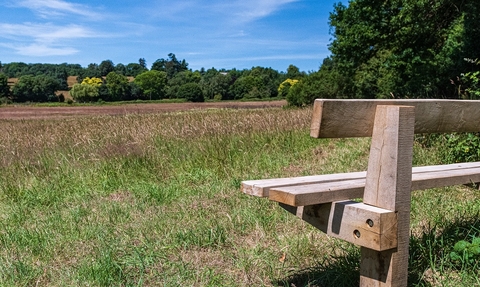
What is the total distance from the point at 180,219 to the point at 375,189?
6.87 feet

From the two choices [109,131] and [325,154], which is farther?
[109,131]

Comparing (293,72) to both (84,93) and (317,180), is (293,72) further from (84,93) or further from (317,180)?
(317,180)

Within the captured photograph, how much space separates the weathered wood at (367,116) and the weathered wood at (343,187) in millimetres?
266

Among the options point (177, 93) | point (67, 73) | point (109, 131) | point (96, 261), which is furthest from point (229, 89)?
point (96, 261)

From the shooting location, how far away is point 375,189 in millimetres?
1913

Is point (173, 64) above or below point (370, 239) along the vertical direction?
above

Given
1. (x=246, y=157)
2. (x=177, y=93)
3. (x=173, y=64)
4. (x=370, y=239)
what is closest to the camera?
(x=370, y=239)

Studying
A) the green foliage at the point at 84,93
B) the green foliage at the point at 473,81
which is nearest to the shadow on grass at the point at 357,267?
the green foliage at the point at 473,81

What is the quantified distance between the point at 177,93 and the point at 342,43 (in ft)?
216

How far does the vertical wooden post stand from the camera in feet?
6.08

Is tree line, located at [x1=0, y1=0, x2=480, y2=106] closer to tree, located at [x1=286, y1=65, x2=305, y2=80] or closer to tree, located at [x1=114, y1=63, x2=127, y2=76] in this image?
tree, located at [x1=286, y1=65, x2=305, y2=80]

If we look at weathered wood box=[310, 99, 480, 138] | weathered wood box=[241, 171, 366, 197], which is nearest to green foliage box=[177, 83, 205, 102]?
weathered wood box=[241, 171, 366, 197]

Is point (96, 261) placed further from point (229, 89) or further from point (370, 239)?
point (229, 89)

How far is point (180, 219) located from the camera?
3.65m
